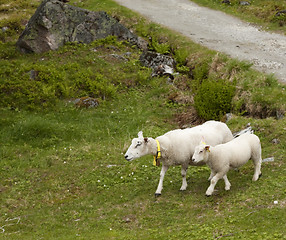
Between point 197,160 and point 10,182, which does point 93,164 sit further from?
point 197,160

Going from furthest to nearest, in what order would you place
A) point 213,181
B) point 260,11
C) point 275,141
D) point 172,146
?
point 260,11
point 275,141
point 172,146
point 213,181

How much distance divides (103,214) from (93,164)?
4062 mm

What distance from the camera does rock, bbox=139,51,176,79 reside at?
83.9 ft

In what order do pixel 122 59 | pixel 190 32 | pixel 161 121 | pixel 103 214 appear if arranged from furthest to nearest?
pixel 190 32
pixel 122 59
pixel 161 121
pixel 103 214

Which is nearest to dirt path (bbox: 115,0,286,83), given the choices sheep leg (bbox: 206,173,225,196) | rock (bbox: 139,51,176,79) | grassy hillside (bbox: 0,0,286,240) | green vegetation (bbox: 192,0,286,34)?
green vegetation (bbox: 192,0,286,34)

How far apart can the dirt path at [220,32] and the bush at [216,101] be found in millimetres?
3633

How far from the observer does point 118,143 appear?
60.7 feet

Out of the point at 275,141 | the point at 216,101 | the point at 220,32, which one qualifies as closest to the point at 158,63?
the point at 220,32

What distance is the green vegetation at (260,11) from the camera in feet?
99.0

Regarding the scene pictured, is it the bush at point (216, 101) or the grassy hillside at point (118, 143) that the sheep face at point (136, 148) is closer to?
the grassy hillside at point (118, 143)

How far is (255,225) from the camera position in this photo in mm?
9953

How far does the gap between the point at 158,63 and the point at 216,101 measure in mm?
7747

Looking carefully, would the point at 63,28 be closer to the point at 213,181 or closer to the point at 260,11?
the point at 260,11

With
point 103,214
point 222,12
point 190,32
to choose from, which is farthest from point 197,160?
point 222,12
